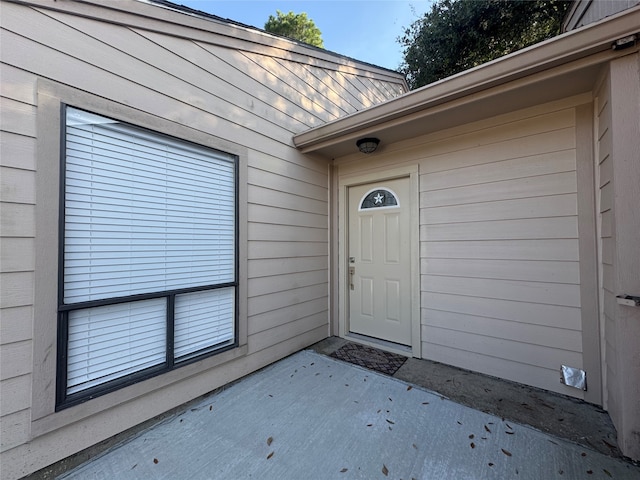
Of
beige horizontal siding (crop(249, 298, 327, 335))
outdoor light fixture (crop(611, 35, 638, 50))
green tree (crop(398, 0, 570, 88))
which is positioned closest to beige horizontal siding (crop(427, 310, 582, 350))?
beige horizontal siding (crop(249, 298, 327, 335))

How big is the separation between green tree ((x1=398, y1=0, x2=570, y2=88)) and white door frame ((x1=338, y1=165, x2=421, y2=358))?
5.91m

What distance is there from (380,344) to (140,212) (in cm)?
280

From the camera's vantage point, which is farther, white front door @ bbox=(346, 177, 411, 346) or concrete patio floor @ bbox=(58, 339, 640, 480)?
white front door @ bbox=(346, 177, 411, 346)

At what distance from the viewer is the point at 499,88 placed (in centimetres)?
210

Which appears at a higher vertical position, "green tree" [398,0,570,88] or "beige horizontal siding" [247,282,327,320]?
"green tree" [398,0,570,88]

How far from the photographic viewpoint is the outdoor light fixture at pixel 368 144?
9.80 ft

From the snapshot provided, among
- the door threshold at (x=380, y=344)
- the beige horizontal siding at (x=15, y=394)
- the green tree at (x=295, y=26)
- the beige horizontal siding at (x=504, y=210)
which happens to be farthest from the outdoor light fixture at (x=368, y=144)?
the green tree at (x=295, y=26)

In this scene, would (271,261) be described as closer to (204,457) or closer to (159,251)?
(159,251)

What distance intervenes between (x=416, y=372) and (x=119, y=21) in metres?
3.71

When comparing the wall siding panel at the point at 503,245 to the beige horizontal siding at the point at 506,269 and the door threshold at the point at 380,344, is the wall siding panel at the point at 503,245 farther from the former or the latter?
the door threshold at the point at 380,344

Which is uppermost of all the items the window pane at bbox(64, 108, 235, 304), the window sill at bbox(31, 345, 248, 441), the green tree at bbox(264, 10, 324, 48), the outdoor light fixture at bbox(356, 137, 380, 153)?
the green tree at bbox(264, 10, 324, 48)

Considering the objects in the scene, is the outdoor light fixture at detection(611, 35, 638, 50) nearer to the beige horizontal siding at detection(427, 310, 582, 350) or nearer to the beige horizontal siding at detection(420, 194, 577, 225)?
the beige horizontal siding at detection(420, 194, 577, 225)

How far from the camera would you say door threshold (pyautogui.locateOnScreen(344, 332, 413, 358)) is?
3092 mm

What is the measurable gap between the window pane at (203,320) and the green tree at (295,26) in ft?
36.9
